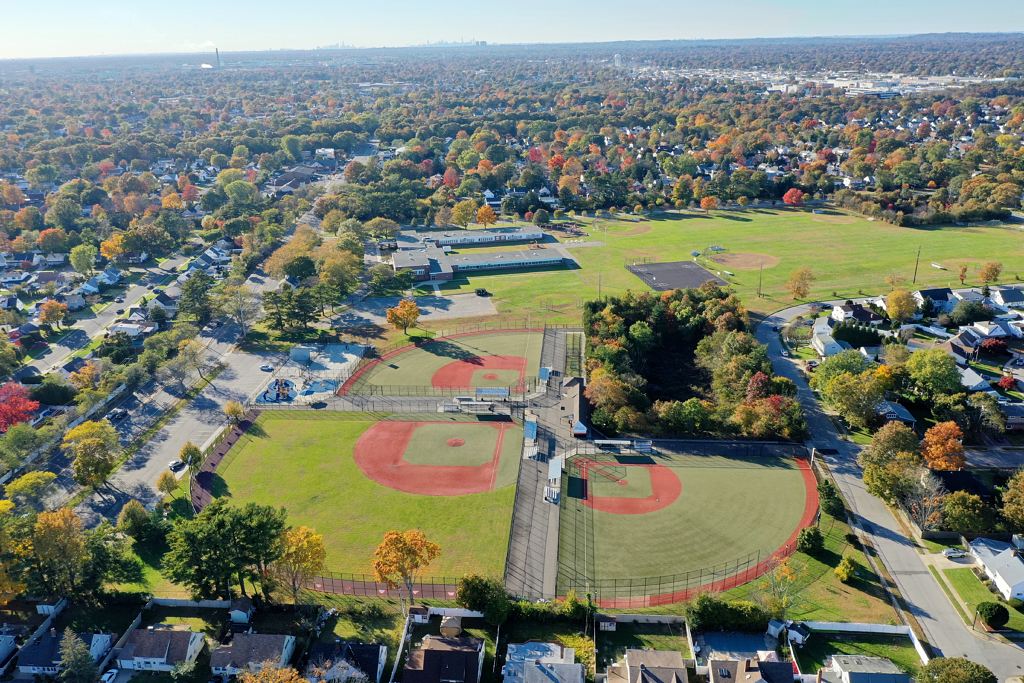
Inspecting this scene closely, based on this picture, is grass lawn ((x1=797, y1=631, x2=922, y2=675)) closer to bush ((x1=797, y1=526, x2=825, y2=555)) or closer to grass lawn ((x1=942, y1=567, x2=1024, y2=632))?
grass lawn ((x1=942, y1=567, x2=1024, y2=632))

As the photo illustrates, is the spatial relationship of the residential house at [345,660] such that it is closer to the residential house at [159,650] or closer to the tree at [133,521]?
the residential house at [159,650]

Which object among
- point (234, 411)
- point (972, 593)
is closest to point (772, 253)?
point (972, 593)

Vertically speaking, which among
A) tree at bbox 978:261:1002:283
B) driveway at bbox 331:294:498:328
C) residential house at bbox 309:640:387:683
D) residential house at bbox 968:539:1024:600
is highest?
tree at bbox 978:261:1002:283

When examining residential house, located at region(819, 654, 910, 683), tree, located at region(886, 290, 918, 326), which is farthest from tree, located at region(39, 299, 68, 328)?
tree, located at region(886, 290, 918, 326)

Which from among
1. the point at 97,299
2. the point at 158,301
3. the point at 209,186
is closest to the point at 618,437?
the point at 158,301

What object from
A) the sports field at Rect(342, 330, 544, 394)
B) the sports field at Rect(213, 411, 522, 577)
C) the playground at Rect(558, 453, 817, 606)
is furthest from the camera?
the sports field at Rect(342, 330, 544, 394)

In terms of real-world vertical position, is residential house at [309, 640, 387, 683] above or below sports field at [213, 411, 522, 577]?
above
